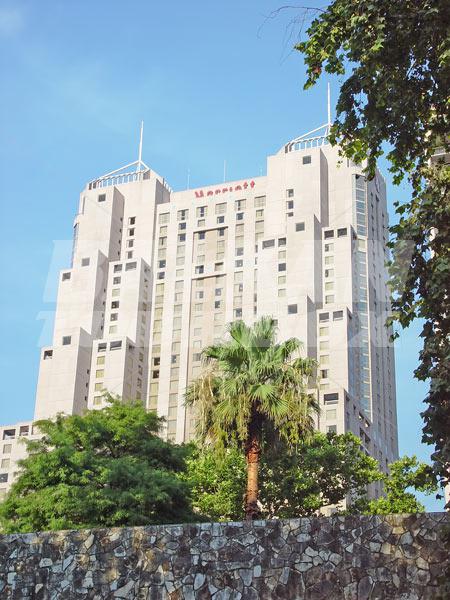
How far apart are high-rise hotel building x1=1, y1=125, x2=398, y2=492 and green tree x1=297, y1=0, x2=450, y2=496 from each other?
79.0 meters

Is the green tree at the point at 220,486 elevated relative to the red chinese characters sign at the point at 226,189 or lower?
lower

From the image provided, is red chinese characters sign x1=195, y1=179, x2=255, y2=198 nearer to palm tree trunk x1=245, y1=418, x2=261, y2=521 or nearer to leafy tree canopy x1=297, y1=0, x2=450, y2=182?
palm tree trunk x1=245, y1=418, x2=261, y2=521

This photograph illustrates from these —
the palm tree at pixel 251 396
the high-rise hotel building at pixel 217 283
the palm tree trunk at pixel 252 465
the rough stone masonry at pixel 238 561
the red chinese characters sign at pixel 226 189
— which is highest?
the red chinese characters sign at pixel 226 189

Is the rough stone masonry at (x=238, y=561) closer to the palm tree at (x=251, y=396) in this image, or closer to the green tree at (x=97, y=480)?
the palm tree at (x=251, y=396)

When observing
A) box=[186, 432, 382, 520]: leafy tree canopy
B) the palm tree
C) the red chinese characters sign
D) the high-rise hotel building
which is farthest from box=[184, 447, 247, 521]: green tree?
the red chinese characters sign

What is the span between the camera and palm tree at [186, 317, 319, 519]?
2961 centimetres

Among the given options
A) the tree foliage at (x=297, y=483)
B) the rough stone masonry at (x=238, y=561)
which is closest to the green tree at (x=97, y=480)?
the tree foliage at (x=297, y=483)

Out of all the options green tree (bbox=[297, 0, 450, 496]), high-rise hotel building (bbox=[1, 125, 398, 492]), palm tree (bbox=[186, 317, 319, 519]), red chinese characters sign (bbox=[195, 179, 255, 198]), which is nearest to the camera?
green tree (bbox=[297, 0, 450, 496])

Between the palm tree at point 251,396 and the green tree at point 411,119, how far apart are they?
12280mm

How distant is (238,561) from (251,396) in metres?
10.9

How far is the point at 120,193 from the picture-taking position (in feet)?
426

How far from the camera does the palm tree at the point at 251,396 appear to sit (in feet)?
97.1

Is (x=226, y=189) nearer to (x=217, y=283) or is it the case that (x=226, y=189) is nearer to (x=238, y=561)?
(x=217, y=283)

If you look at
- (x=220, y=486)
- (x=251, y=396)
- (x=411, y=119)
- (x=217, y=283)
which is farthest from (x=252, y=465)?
(x=217, y=283)
